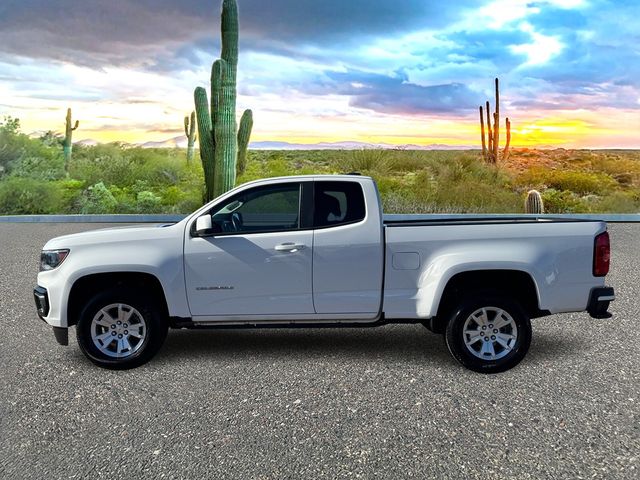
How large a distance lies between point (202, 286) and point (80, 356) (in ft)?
5.00

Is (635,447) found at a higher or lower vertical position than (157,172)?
lower

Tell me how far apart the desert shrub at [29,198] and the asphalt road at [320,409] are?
755 inches

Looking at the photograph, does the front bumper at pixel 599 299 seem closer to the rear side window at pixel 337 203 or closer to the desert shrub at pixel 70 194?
the rear side window at pixel 337 203

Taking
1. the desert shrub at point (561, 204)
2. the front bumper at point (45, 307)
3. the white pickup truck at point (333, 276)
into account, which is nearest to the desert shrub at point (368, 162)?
the desert shrub at point (561, 204)

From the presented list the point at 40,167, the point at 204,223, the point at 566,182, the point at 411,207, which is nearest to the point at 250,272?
the point at 204,223

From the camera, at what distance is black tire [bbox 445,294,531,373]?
5742 mm

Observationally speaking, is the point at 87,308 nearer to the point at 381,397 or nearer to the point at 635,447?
the point at 381,397

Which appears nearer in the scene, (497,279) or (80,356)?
(497,279)

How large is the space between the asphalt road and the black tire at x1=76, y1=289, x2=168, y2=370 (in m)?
0.11

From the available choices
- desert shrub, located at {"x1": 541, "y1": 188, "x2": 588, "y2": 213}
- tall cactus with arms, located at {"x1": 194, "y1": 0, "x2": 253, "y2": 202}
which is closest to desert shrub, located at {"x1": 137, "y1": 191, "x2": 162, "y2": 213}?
tall cactus with arms, located at {"x1": 194, "y1": 0, "x2": 253, "y2": 202}

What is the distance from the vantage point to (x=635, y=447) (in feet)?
14.3

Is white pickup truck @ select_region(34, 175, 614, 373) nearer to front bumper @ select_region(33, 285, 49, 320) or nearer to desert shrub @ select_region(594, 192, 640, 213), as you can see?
front bumper @ select_region(33, 285, 49, 320)

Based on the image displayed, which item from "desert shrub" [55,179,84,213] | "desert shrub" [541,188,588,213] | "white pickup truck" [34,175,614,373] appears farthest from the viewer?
"desert shrub" [55,179,84,213]

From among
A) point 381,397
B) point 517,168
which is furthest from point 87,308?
point 517,168
